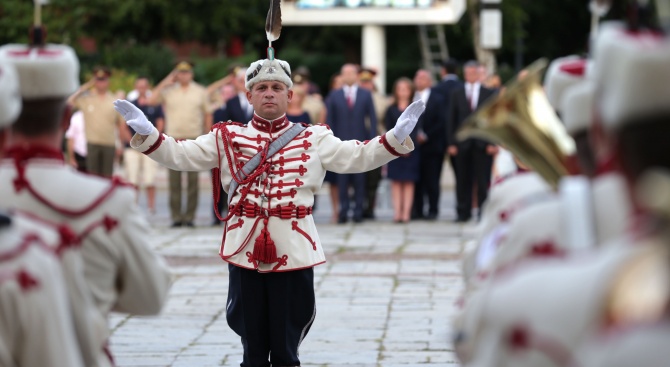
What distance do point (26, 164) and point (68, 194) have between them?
153 mm

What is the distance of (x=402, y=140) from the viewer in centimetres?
755

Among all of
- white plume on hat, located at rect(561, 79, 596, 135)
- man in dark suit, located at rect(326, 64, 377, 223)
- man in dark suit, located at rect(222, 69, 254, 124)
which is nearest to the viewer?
white plume on hat, located at rect(561, 79, 596, 135)

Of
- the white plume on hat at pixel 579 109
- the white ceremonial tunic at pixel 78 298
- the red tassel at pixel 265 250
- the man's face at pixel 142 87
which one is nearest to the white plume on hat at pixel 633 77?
the white plume on hat at pixel 579 109

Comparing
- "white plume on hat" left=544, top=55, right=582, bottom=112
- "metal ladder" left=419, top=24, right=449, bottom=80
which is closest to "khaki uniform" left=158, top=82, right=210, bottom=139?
"white plume on hat" left=544, top=55, right=582, bottom=112

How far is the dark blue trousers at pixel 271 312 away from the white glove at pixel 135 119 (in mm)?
826

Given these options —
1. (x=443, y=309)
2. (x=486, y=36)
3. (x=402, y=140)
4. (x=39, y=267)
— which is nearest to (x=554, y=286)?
(x=39, y=267)

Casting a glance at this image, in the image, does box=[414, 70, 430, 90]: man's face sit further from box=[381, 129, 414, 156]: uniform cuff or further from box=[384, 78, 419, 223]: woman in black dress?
box=[381, 129, 414, 156]: uniform cuff

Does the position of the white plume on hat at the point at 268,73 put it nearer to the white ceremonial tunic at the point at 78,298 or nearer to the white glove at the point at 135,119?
the white glove at the point at 135,119

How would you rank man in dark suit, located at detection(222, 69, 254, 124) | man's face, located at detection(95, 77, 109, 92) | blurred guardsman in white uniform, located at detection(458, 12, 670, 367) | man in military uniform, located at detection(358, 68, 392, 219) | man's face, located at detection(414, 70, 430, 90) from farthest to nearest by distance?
man in military uniform, located at detection(358, 68, 392, 219), man's face, located at detection(414, 70, 430, 90), man's face, located at detection(95, 77, 109, 92), man in dark suit, located at detection(222, 69, 254, 124), blurred guardsman in white uniform, located at detection(458, 12, 670, 367)

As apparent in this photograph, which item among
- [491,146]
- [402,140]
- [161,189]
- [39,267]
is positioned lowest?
[161,189]

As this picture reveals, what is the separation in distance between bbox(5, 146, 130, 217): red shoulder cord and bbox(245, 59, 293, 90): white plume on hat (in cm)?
319

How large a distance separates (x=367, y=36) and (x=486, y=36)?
573 centimetres

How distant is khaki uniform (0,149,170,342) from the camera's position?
445cm

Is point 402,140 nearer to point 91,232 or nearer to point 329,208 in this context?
point 91,232
